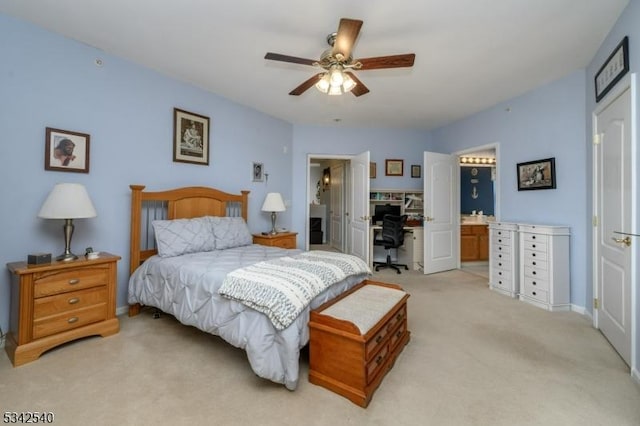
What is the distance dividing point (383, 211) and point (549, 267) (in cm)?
269

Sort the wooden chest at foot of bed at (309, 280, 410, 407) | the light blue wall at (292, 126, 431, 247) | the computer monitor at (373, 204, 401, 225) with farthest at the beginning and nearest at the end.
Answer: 1. the computer monitor at (373, 204, 401, 225)
2. the light blue wall at (292, 126, 431, 247)
3. the wooden chest at foot of bed at (309, 280, 410, 407)

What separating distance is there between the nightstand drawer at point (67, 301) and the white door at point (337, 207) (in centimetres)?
470

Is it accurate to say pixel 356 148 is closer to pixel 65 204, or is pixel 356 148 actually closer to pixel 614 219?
pixel 614 219

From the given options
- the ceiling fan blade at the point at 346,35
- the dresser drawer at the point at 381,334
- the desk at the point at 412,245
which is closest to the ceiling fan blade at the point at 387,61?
the ceiling fan blade at the point at 346,35

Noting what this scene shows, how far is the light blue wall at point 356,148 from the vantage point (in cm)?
512

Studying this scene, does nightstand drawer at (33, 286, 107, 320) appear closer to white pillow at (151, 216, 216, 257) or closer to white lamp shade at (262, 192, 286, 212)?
white pillow at (151, 216, 216, 257)

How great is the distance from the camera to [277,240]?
13.4 ft

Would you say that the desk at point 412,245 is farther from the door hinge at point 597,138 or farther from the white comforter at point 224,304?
the door hinge at point 597,138

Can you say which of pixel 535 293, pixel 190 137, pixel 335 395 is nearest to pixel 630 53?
pixel 535 293

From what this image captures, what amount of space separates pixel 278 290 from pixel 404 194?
168 inches

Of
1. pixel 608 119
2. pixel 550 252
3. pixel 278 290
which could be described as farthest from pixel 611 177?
pixel 278 290

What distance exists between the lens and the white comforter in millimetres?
1692

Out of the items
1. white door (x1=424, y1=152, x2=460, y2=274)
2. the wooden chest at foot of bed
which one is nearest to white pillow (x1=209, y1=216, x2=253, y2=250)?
the wooden chest at foot of bed

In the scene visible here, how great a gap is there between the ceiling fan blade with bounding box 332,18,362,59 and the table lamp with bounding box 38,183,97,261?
2283mm
